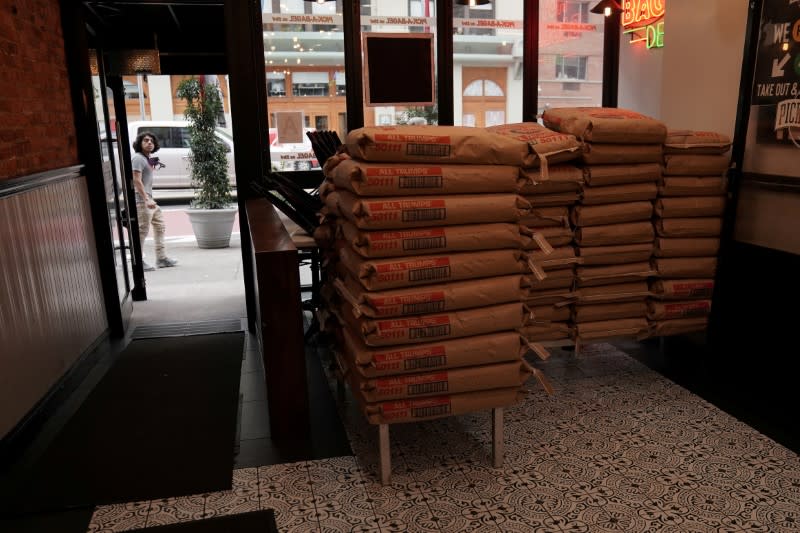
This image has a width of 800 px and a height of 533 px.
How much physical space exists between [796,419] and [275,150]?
4.04 metres

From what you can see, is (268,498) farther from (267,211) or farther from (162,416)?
(267,211)

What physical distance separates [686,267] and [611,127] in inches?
40.8

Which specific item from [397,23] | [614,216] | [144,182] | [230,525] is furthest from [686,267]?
[144,182]

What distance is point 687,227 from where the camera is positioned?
3.94 metres

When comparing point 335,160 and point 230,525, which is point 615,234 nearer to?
point 335,160

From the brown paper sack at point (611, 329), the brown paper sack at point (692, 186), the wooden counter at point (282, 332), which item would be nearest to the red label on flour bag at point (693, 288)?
the brown paper sack at point (611, 329)

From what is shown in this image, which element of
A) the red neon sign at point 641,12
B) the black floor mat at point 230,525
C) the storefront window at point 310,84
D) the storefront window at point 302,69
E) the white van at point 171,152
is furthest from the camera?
the white van at point 171,152

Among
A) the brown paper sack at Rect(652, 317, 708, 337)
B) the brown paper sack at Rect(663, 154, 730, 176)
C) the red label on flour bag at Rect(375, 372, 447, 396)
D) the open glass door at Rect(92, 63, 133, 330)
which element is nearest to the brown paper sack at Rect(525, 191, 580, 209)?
the brown paper sack at Rect(663, 154, 730, 176)

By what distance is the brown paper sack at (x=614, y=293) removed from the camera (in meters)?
3.86

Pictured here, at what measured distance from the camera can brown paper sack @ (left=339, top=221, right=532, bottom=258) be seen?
264cm

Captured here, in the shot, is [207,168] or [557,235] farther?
[207,168]

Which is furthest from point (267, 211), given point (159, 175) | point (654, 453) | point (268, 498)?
point (159, 175)

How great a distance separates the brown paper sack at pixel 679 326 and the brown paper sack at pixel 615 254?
43 cm

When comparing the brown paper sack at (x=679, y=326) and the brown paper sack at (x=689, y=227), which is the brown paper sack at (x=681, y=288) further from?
the brown paper sack at (x=689, y=227)
